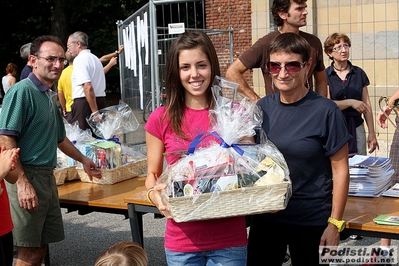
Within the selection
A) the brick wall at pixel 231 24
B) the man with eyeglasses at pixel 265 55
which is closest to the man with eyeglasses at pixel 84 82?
the man with eyeglasses at pixel 265 55

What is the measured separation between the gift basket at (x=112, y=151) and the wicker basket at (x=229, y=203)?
2.16 m

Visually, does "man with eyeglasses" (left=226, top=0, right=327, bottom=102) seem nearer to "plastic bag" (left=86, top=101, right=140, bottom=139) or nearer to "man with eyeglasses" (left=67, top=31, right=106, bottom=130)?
"plastic bag" (left=86, top=101, right=140, bottom=139)

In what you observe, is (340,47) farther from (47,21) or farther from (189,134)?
(47,21)

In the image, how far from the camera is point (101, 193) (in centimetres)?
465

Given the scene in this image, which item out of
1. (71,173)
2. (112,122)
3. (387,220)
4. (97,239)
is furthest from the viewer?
(97,239)

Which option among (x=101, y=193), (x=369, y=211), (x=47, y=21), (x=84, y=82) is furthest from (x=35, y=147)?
(x=47, y=21)

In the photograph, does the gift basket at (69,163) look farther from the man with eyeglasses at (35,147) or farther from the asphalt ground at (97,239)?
the asphalt ground at (97,239)

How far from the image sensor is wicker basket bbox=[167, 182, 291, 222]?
2834 millimetres

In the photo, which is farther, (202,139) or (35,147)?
(35,147)

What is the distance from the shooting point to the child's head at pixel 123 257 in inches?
112

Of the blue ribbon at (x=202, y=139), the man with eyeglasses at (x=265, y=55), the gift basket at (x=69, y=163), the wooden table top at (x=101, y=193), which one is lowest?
the wooden table top at (x=101, y=193)

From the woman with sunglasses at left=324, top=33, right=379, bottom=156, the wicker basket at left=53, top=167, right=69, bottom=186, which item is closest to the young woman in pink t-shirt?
the wicker basket at left=53, top=167, right=69, bottom=186

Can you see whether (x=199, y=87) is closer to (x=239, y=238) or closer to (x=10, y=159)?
(x=239, y=238)

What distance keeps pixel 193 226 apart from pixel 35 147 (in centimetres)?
165
